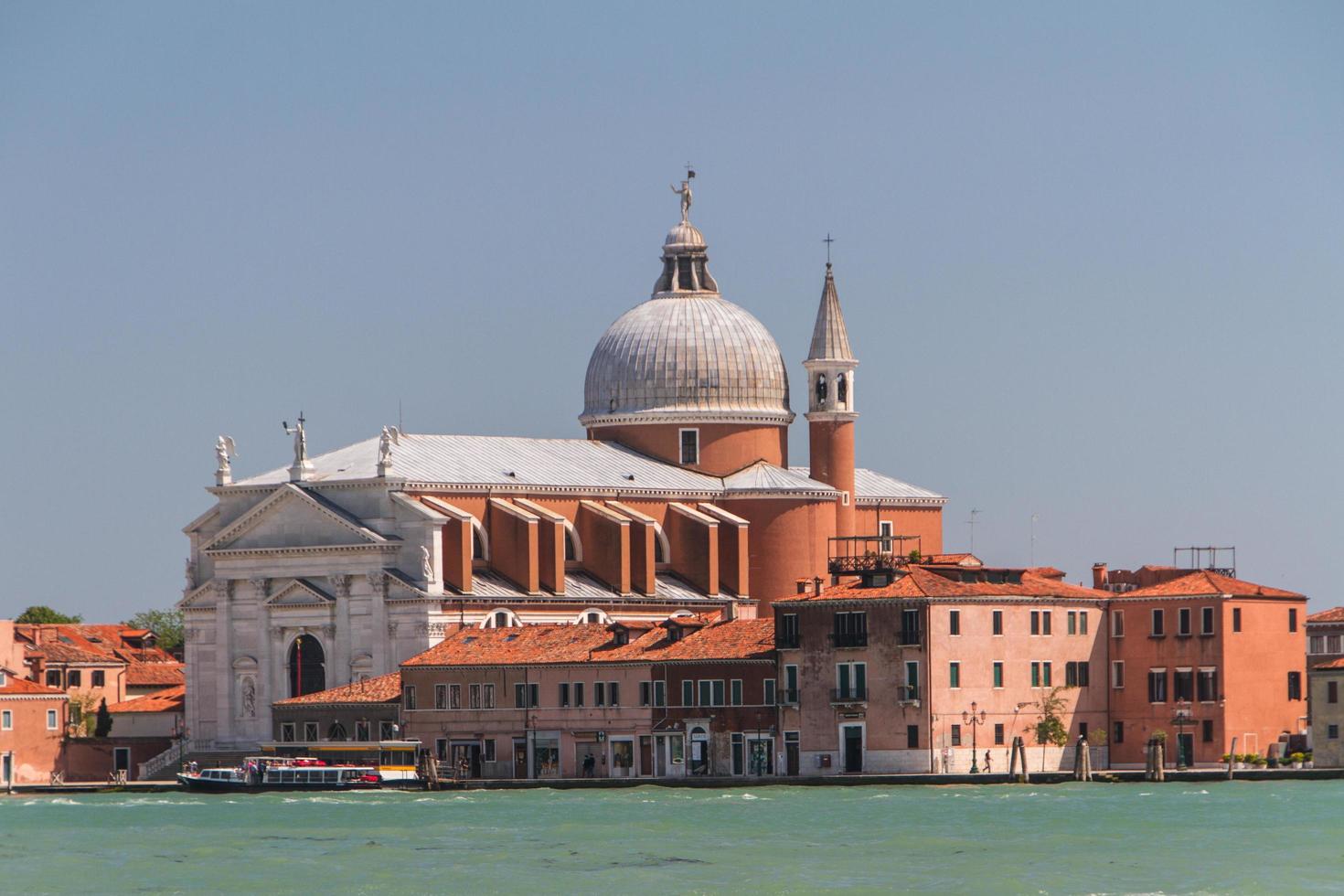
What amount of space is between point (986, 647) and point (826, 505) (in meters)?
19.8

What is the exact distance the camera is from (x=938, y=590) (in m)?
70.1

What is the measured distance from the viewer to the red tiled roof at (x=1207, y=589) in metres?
71.2

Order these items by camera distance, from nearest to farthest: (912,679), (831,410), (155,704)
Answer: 1. (912,679)
2. (155,704)
3. (831,410)

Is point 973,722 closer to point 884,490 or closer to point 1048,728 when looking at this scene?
point 1048,728

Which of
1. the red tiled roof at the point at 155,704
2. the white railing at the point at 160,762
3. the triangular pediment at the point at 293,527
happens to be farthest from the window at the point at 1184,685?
the red tiled roof at the point at 155,704

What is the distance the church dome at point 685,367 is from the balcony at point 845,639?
22.7 metres

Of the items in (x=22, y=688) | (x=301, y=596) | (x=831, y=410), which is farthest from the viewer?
(x=831, y=410)

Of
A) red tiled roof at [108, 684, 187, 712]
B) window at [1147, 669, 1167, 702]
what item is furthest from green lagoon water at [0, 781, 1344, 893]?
red tiled roof at [108, 684, 187, 712]

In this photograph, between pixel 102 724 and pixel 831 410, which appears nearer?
pixel 102 724

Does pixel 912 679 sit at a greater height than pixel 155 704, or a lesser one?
greater

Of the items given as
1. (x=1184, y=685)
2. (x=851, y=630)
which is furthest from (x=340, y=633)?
(x=1184, y=685)

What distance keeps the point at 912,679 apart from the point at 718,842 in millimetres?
13907

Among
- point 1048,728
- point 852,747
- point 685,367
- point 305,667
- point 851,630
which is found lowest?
point 852,747

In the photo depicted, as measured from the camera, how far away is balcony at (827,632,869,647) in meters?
70.3
